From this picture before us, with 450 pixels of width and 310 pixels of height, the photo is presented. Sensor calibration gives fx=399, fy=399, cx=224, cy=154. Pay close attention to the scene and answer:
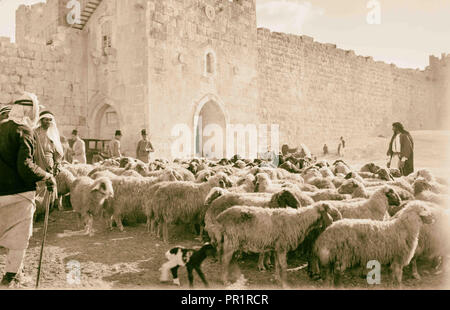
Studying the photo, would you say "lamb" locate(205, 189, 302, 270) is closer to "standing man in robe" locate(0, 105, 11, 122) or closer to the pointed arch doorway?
"standing man in robe" locate(0, 105, 11, 122)

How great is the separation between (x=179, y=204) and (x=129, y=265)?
1331 mm

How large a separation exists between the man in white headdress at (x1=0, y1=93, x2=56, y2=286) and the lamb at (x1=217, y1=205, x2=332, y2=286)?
188 cm

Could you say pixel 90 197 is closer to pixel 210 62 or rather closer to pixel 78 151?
pixel 78 151

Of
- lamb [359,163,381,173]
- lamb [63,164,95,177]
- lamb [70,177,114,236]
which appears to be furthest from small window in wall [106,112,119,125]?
lamb [359,163,381,173]

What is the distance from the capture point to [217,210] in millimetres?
4812

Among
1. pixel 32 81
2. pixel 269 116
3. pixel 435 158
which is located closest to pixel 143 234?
pixel 32 81

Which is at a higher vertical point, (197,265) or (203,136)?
(203,136)

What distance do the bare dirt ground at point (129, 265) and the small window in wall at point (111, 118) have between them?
9.15 m

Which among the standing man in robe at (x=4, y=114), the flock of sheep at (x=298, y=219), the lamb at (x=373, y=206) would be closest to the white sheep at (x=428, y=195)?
the flock of sheep at (x=298, y=219)

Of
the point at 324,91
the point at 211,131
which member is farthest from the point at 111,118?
the point at 324,91

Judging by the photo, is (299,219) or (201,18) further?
(201,18)

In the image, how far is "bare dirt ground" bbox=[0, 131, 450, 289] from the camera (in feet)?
13.3
